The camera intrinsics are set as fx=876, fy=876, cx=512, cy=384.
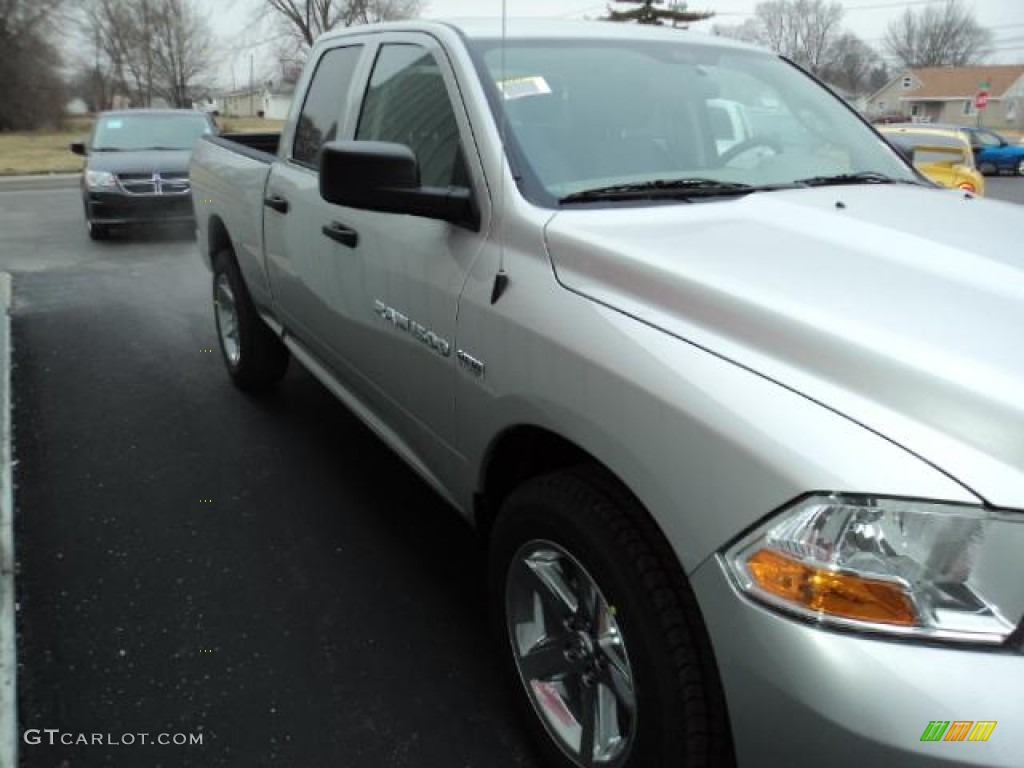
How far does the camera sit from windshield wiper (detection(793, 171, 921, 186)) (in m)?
2.71

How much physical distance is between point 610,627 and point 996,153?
30938 millimetres

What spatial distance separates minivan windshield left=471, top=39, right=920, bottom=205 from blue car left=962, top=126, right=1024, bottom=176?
93.4ft

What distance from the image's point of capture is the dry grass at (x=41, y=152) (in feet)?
67.0

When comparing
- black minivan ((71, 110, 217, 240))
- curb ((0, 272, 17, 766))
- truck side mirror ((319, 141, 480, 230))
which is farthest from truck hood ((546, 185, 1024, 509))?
black minivan ((71, 110, 217, 240))

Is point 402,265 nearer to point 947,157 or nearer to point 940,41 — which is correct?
point 947,157

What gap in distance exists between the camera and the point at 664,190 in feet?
8.08

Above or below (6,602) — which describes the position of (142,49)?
above

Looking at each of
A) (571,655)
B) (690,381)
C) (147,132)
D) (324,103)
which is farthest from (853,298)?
(147,132)

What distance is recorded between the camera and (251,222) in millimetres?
4348

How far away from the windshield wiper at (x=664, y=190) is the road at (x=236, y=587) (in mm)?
1490

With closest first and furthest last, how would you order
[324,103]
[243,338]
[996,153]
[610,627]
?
1. [610,627]
2. [324,103]
3. [243,338]
4. [996,153]

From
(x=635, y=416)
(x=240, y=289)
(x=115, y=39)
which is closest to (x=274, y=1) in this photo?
(x=115, y=39)

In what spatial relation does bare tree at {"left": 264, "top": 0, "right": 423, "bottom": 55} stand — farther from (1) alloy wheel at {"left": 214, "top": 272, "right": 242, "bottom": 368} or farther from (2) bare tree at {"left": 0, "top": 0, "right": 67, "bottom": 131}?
(1) alloy wheel at {"left": 214, "top": 272, "right": 242, "bottom": 368}

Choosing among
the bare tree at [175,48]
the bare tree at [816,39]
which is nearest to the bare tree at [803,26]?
the bare tree at [816,39]
